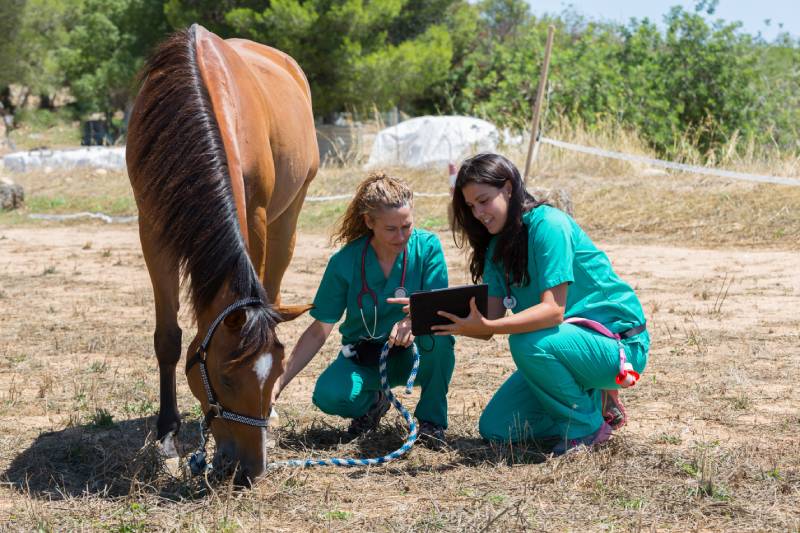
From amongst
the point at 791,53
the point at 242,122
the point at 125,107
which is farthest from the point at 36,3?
the point at 242,122

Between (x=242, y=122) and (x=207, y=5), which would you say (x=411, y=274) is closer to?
(x=242, y=122)

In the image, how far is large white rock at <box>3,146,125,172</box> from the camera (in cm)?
1642

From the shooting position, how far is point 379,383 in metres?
3.77

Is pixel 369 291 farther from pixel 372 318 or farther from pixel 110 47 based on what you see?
pixel 110 47

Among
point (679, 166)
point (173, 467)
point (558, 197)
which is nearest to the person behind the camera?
point (173, 467)

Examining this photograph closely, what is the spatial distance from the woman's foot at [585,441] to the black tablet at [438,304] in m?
0.64

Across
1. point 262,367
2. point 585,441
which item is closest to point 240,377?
point 262,367

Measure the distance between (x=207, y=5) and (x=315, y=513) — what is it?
18.2 metres

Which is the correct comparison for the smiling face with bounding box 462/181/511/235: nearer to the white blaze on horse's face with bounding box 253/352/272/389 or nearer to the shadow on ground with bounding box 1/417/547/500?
the shadow on ground with bounding box 1/417/547/500

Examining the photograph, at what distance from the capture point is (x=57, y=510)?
2.88 m

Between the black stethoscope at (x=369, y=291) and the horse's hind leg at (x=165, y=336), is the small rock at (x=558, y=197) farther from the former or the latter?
the horse's hind leg at (x=165, y=336)

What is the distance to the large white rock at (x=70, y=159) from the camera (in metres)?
16.4

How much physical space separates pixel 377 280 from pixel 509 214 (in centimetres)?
66

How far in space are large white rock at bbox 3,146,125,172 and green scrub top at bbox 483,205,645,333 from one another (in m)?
13.9
